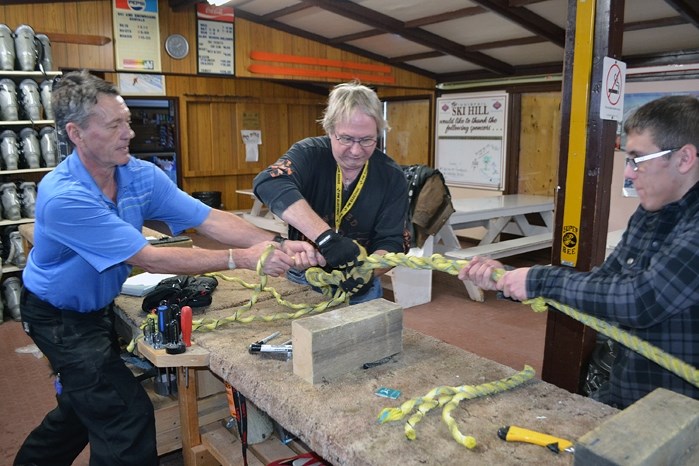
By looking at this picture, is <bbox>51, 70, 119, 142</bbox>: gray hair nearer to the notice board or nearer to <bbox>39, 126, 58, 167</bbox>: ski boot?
<bbox>39, 126, 58, 167</bbox>: ski boot

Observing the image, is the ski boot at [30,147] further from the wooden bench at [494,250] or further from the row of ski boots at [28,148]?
the wooden bench at [494,250]

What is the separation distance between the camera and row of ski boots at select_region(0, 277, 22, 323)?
4871mm

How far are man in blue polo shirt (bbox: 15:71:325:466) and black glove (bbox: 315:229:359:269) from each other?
97 mm

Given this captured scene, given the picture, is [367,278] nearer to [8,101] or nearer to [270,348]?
[270,348]

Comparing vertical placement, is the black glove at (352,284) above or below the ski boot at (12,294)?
above

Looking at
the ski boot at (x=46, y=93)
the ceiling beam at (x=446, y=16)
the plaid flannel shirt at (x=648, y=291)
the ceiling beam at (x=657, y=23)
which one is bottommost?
the plaid flannel shirt at (x=648, y=291)

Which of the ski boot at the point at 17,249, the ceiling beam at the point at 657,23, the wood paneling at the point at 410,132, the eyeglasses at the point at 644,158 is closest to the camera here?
the eyeglasses at the point at 644,158

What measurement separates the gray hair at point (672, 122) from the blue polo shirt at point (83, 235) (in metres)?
1.57

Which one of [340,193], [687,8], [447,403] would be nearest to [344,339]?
[447,403]

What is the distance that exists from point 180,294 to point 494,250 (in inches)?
160

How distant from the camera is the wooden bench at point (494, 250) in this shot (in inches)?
215

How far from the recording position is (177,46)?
24.4ft

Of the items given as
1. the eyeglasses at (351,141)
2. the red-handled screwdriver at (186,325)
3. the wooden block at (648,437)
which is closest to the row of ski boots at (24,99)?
the eyeglasses at (351,141)

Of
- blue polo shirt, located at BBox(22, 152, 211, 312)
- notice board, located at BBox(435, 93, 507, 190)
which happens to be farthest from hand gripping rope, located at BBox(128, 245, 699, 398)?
notice board, located at BBox(435, 93, 507, 190)
